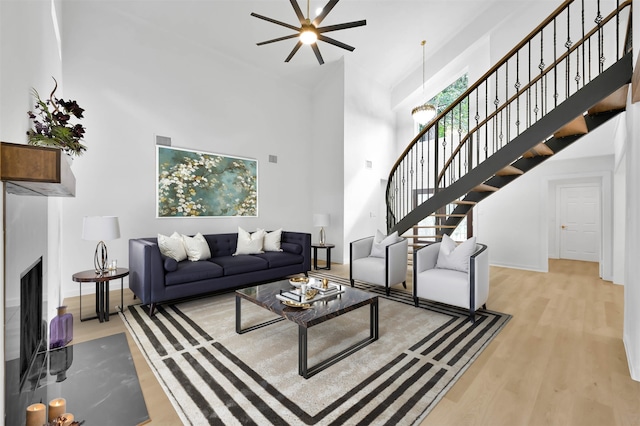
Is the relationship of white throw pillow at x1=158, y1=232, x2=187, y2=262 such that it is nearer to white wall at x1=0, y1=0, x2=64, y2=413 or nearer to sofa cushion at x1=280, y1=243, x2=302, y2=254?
sofa cushion at x1=280, y1=243, x2=302, y2=254

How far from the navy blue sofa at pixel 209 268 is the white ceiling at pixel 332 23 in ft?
11.1

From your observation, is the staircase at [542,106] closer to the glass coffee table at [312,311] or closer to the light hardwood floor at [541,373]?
the light hardwood floor at [541,373]

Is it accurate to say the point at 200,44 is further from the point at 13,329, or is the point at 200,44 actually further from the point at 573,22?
the point at 573,22

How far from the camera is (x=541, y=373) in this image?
2104 mm

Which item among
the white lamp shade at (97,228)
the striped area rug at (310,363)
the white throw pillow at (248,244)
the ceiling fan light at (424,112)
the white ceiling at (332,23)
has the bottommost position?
the striped area rug at (310,363)

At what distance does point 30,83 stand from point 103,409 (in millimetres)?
1981

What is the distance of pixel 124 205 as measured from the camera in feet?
14.1

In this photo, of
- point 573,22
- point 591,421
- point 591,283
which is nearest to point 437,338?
point 591,421

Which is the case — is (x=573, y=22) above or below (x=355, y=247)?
Answer: above

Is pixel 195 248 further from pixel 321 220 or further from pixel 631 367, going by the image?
pixel 631 367

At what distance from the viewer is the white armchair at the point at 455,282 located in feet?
9.89

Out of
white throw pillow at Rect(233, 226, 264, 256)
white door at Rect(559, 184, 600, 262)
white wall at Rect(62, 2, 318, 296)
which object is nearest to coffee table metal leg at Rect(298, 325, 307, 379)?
white throw pillow at Rect(233, 226, 264, 256)

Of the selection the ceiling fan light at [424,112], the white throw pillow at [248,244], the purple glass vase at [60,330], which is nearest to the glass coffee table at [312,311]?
the purple glass vase at [60,330]

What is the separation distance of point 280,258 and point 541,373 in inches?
131
